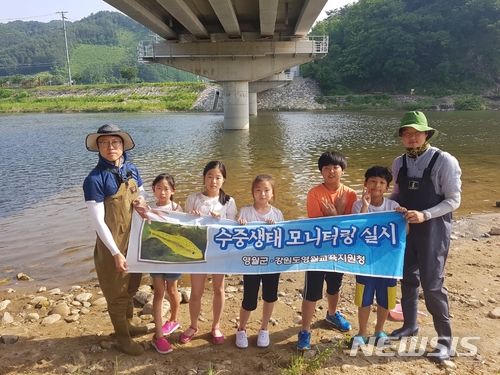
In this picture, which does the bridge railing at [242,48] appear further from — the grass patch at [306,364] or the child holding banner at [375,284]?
the grass patch at [306,364]

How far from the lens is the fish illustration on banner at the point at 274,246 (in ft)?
12.2

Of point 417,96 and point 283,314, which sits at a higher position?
point 417,96

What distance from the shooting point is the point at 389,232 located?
3.74m

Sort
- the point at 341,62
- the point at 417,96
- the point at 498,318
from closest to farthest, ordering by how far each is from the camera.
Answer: the point at 498,318, the point at 417,96, the point at 341,62

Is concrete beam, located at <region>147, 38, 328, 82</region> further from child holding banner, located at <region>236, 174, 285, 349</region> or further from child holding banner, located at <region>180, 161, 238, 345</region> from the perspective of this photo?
child holding banner, located at <region>236, 174, 285, 349</region>

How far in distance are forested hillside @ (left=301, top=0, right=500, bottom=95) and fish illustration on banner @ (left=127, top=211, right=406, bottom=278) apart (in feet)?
219

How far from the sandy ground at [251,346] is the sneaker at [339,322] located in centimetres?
8

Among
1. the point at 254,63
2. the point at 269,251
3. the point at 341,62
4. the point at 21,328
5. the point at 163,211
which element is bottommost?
the point at 21,328

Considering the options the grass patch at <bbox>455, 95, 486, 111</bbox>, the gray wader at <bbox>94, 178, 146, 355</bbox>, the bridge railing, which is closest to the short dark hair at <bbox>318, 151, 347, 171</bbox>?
the gray wader at <bbox>94, 178, 146, 355</bbox>

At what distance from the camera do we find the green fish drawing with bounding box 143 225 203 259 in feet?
12.5

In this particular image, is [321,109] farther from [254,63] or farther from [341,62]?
[254,63]

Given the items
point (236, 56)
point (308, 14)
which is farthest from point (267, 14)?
point (236, 56)

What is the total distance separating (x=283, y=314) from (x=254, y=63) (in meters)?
29.1

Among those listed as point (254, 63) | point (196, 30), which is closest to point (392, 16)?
point (254, 63)
